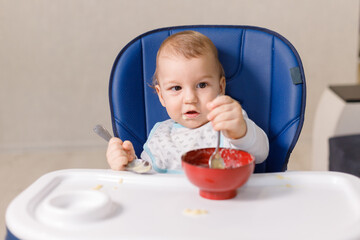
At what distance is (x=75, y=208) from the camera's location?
0.76 metres

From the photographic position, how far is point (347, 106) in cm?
235

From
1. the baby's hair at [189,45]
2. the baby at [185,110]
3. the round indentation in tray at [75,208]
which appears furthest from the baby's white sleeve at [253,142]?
the round indentation in tray at [75,208]

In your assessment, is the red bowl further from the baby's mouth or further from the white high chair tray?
the baby's mouth

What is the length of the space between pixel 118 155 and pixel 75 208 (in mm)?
263

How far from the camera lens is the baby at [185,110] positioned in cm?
104

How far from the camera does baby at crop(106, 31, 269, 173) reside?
1.04 m

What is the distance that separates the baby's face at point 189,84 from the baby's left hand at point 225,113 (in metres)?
0.20

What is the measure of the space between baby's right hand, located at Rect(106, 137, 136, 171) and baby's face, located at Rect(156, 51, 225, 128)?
177 mm

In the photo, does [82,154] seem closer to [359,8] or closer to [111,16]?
[111,16]

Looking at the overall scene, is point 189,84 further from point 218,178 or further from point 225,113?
point 218,178

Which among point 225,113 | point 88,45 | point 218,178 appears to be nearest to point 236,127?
point 225,113

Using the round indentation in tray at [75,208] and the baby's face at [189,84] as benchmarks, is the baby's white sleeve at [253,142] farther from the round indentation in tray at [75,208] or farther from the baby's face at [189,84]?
the round indentation in tray at [75,208]

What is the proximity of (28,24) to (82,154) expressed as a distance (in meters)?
0.93

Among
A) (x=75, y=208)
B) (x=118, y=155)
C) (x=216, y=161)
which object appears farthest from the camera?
(x=118, y=155)
